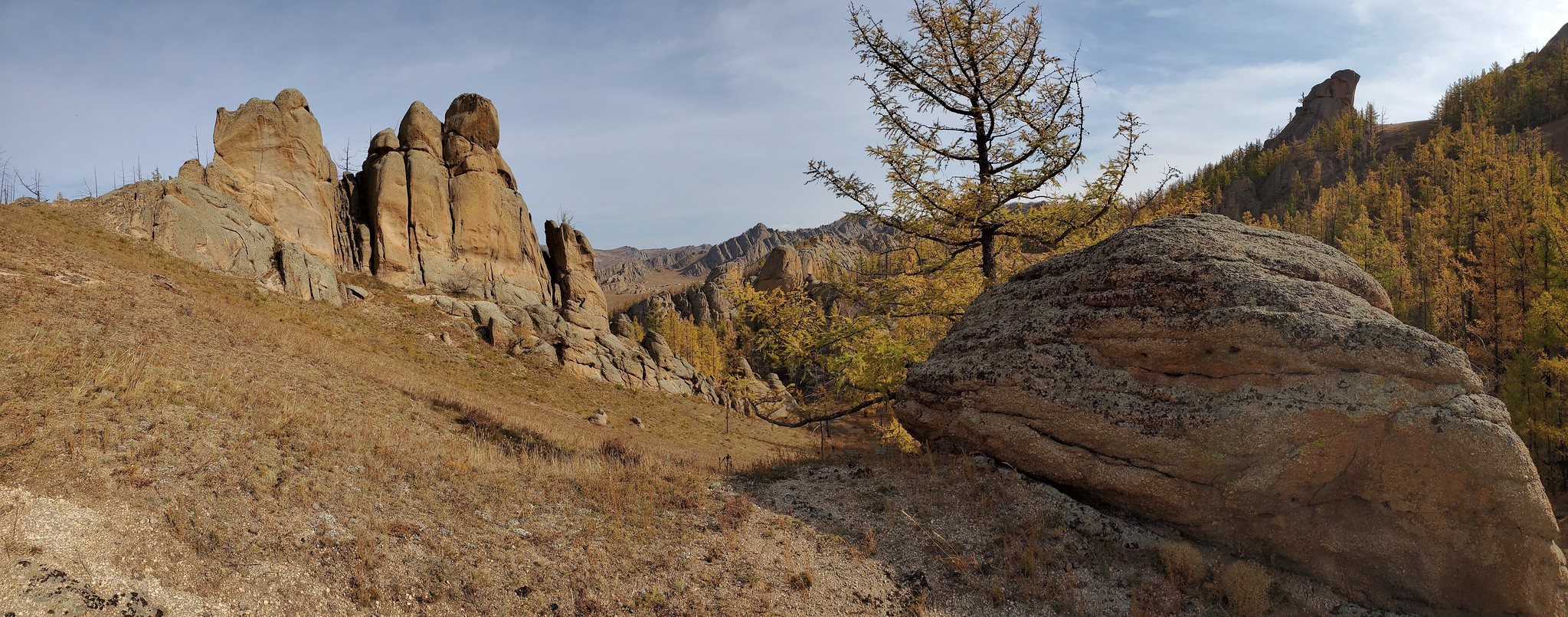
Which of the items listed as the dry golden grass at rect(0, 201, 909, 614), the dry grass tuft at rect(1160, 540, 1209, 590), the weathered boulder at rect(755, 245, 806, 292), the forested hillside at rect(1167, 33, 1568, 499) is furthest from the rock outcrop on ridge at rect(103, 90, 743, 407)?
the weathered boulder at rect(755, 245, 806, 292)

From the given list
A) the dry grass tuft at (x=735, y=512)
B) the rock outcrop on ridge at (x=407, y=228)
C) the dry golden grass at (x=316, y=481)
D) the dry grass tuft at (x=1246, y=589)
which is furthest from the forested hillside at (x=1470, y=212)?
the rock outcrop on ridge at (x=407, y=228)

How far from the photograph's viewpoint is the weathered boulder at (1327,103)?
178 meters

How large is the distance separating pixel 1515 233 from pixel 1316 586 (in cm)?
4418

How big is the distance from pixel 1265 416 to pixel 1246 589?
1969 millimetres

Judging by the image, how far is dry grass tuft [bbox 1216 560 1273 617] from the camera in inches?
261

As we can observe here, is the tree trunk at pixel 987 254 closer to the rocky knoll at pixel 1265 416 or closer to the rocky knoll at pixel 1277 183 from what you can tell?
the rocky knoll at pixel 1265 416

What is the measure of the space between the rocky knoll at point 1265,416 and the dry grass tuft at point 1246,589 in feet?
2.14

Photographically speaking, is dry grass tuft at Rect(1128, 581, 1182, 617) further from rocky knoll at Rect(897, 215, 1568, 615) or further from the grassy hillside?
rocky knoll at Rect(897, 215, 1568, 615)

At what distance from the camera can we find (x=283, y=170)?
4062cm

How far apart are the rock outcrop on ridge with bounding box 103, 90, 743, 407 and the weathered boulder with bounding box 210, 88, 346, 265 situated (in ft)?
0.24

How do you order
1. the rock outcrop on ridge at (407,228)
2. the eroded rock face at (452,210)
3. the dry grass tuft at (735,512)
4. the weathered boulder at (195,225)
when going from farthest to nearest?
1. the eroded rock face at (452,210)
2. the rock outcrop on ridge at (407,228)
3. the weathered boulder at (195,225)
4. the dry grass tuft at (735,512)

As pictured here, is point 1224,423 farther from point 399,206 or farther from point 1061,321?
point 399,206

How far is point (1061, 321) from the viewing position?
912cm

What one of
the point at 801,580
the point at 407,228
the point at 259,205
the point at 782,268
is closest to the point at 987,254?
the point at 801,580
